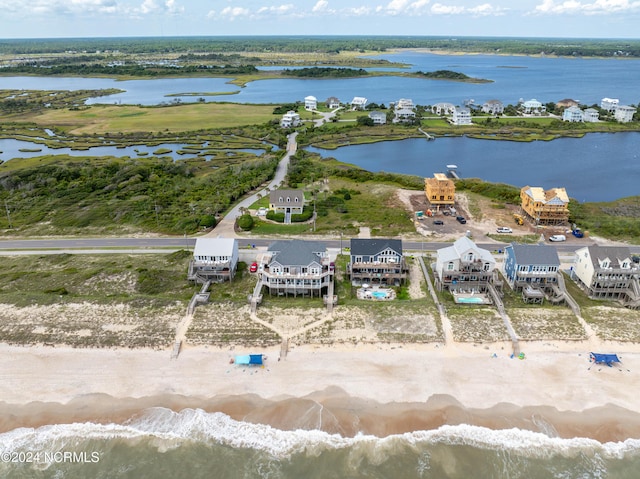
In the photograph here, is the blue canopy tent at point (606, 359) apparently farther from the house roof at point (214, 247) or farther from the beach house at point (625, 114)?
the beach house at point (625, 114)

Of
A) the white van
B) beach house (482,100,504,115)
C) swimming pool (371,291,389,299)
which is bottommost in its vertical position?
swimming pool (371,291,389,299)

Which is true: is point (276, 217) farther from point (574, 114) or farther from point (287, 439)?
point (574, 114)

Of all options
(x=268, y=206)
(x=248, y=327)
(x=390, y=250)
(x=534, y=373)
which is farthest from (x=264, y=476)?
(x=268, y=206)

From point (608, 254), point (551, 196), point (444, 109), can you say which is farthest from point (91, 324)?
point (444, 109)

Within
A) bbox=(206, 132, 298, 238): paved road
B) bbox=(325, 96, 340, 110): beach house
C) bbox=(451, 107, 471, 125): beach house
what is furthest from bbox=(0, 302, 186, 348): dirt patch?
bbox=(325, 96, 340, 110): beach house

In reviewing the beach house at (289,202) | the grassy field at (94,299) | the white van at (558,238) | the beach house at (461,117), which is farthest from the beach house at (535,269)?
the beach house at (461,117)

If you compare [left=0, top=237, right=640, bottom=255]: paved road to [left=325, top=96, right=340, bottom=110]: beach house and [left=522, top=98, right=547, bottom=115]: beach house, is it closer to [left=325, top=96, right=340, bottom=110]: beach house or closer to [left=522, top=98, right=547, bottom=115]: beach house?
[left=522, top=98, right=547, bottom=115]: beach house
